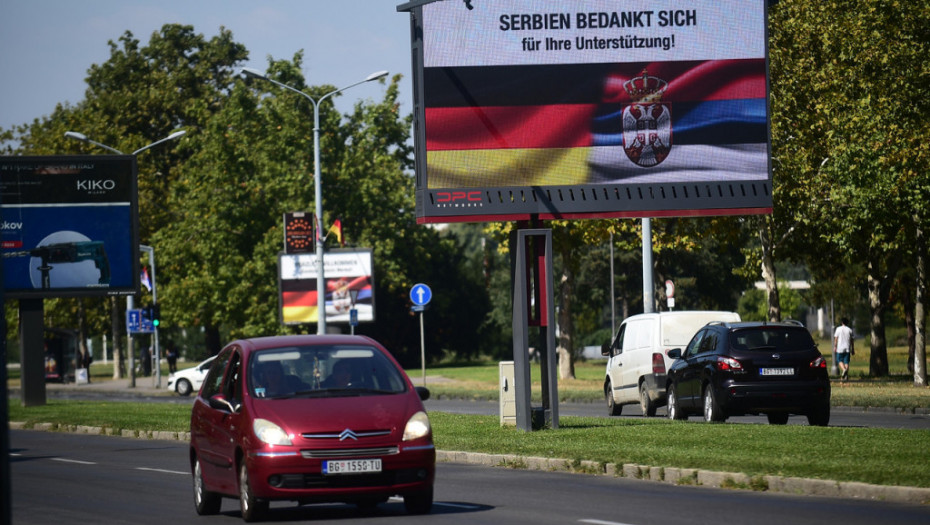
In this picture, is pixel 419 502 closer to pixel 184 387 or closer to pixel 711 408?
pixel 711 408

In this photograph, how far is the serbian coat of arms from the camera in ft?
67.3

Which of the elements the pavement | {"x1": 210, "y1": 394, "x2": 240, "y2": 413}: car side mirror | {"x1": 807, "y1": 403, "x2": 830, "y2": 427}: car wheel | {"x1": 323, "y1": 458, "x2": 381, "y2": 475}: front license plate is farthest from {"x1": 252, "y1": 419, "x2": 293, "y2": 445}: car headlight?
{"x1": 807, "y1": 403, "x2": 830, "y2": 427}: car wheel

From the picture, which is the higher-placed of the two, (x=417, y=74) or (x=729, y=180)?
(x=417, y=74)

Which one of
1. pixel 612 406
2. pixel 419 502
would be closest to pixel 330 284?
pixel 612 406

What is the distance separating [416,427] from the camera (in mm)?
11773

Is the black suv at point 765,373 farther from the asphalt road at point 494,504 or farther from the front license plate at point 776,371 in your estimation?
the asphalt road at point 494,504

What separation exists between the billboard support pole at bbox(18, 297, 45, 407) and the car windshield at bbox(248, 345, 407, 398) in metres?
27.4

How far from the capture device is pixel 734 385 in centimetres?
2234

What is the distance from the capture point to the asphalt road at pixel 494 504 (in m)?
11.5

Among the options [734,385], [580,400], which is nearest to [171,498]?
[734,385]

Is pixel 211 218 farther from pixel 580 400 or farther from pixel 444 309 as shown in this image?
pixel 580 400

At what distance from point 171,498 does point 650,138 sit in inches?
358

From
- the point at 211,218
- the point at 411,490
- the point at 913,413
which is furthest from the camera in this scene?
the point at 211,218

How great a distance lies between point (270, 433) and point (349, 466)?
2.29ft
